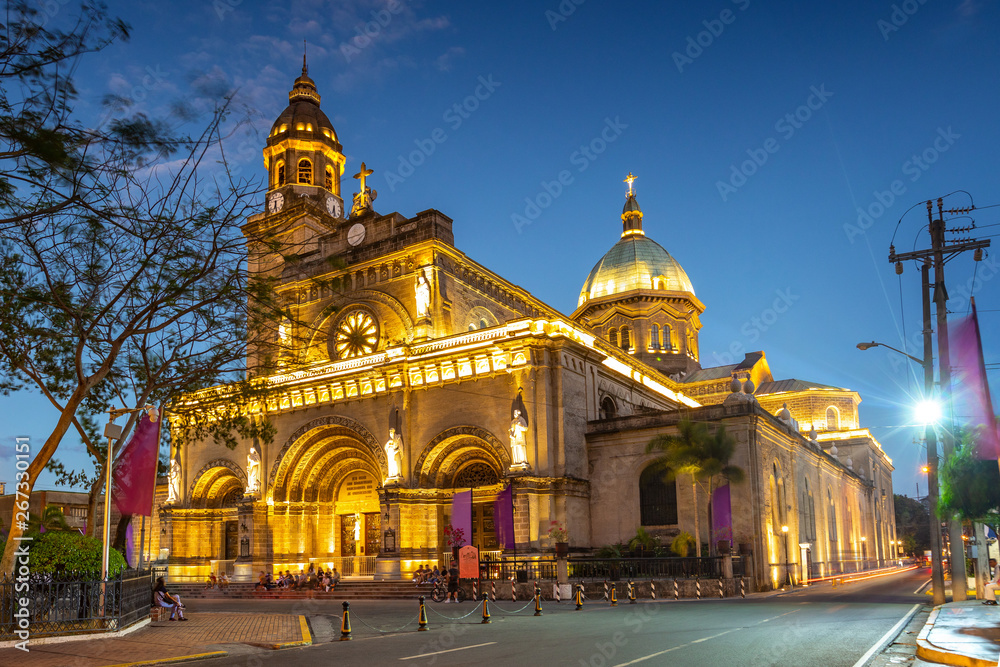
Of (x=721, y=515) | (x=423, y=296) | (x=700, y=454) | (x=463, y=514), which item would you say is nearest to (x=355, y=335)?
(x=423, y=296)

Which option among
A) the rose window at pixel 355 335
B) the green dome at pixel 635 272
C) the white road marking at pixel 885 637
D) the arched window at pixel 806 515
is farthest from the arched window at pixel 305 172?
the white road marking at pixel 885 637

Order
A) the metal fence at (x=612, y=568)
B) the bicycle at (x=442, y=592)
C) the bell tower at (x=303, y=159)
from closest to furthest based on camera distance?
1. the bicycle at (x=442, y=592)
2. the metal fence at (x=612, y=568)
3. the bell tower at (x=303, y=159)

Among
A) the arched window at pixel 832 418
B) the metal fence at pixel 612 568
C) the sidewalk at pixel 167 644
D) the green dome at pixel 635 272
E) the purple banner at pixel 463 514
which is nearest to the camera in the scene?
the sidewalk at pixel 167 644

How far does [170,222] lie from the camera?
17734 mm

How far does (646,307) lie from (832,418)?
63.6 feet

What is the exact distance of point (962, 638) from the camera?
45.5ft

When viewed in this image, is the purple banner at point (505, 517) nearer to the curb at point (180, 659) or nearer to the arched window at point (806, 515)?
the arched window at point (806, 515)

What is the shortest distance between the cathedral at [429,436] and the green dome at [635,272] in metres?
17.2

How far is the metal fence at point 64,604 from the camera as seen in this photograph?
1612cm

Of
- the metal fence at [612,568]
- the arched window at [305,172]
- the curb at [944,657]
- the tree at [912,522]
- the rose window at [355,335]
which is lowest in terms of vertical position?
the tree at [912,522]

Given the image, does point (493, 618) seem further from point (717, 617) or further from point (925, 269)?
point (925, 269)

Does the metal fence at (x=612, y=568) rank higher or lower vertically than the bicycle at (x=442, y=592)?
higher

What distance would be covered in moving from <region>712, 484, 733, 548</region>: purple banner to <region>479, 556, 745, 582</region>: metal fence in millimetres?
1741

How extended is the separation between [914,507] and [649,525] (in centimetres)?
10700
